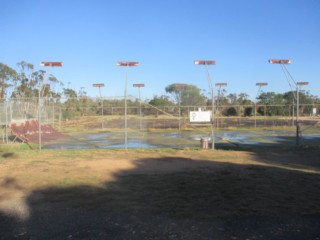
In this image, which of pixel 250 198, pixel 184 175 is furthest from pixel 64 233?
pixel 184 175

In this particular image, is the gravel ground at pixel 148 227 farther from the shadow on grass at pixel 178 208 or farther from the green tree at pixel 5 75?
the green tree at pixel 5 75

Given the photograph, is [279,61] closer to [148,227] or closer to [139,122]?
[148,227]

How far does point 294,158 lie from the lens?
15.2 m

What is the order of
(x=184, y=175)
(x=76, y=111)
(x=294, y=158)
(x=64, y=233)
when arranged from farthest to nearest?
(x=76, y=111)
(x=294, y=158)
(x=184, y=175)
(x=64, y=233)

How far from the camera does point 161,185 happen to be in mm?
9828

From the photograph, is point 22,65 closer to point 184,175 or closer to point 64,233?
point 184,175

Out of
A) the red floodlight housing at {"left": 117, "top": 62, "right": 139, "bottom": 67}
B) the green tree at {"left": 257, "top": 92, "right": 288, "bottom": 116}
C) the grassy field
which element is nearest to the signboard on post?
the grassy field

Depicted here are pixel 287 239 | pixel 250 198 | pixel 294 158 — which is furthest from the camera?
pixel 294 158

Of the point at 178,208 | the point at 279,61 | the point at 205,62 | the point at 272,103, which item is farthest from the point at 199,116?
the point at 272,103

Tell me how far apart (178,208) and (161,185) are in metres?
Result: 2.37

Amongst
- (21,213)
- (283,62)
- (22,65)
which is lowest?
(21,213)

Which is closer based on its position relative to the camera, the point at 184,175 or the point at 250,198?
the point at 250,198

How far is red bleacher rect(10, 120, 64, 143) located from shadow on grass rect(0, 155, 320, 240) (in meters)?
11.2

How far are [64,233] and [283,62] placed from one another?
51.2 ft
